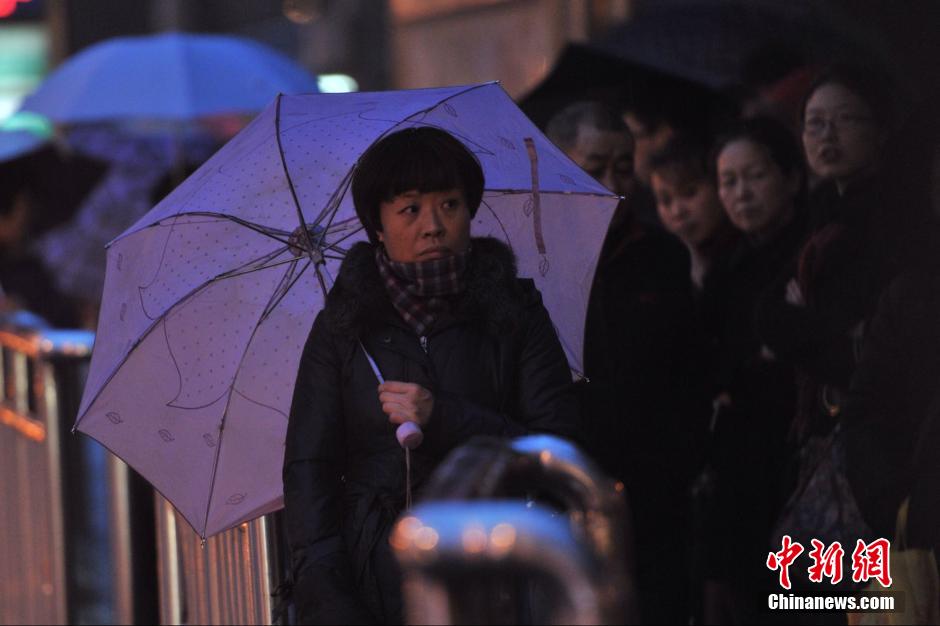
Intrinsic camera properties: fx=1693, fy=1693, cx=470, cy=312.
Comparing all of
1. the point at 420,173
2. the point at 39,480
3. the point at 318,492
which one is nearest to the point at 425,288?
the point at 420,173

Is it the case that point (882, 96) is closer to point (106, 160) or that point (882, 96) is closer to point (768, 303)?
point (768, 303)

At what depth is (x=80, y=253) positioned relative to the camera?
1027 centimetres

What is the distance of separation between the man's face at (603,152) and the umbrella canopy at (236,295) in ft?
3.26

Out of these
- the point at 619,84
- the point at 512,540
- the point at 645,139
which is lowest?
the point at 512,540

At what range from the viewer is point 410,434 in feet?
11.9

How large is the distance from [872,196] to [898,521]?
115 cm

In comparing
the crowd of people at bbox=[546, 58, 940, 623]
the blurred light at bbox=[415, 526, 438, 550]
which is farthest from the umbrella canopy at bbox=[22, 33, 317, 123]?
the blurred light at bbox=[415, 526, 438, 550]

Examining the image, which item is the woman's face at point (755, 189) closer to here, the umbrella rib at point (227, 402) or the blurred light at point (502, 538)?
the umbrella rib at point (227, 402)

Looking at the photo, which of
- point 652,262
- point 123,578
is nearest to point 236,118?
point 123,578

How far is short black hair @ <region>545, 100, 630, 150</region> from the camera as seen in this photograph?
18.4ft

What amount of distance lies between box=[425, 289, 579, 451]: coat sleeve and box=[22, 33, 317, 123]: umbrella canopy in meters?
5.47

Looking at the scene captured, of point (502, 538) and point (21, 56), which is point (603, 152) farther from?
point (21, 56)

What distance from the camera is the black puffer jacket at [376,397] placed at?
3801mm

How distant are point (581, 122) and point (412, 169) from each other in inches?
71.1
